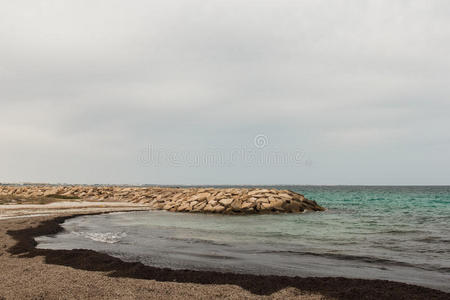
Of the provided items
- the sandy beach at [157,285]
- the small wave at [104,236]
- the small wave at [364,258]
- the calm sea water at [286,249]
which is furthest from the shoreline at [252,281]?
the small wave at [104,236]

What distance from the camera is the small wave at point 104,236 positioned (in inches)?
534

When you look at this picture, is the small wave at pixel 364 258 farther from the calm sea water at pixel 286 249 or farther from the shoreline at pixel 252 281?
the shoreline at pixel 252 281

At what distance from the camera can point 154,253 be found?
427 inches

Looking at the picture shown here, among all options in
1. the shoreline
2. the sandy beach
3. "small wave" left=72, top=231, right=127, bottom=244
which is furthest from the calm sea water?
the sandy beach

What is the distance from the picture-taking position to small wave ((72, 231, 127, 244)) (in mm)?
13555

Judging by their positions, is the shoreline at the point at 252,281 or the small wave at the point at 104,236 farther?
the small wave at the point at 104,236

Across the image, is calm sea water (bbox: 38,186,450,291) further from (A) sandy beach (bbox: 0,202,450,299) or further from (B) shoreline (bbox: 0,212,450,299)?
(A) sandy beach (bbox: 0,202,450,299)

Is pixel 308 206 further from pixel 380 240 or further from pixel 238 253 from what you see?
pixel 238 253

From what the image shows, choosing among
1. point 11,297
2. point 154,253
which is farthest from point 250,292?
point 154,253

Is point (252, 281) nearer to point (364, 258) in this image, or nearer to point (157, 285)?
point (157, 285)

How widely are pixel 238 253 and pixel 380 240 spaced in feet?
21.1

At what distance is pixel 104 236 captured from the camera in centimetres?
1462

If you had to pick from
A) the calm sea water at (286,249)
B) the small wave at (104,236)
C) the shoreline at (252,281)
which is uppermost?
the shoreline at (252,281)

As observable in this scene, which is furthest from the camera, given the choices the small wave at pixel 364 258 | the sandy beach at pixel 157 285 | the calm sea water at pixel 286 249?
the small wave at pixel 364 258
